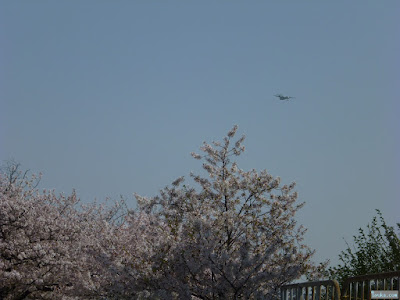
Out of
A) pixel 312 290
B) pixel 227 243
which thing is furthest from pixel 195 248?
pixel 312 290

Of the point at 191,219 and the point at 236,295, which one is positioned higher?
the point at 191,219

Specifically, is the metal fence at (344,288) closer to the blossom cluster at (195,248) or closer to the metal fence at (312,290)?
the metal fence at (312,290)

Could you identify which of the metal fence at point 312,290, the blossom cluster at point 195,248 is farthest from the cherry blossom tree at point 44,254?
the metal fence at point 312,290

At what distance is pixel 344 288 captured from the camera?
862cm

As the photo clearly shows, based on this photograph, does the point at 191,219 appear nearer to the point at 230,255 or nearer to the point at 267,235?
the point at 230,255

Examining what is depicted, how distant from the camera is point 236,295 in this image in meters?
15.0

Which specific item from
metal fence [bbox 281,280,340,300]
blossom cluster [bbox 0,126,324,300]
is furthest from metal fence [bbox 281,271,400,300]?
blossom cluster [bbox 0,126,324,300]

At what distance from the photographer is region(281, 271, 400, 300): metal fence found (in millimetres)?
7566

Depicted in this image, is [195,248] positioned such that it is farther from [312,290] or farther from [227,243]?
[312,290]

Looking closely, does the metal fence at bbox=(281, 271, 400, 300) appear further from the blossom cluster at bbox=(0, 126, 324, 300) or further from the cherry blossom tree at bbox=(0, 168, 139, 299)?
the cherry blossom tree at bbox=(0, 168, 139, 299)

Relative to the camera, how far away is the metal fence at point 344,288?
757 centimetres

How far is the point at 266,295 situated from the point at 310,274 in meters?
1.60

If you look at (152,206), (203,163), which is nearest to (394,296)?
(203,163)

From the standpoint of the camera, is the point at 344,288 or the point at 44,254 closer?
the point at 344,288
